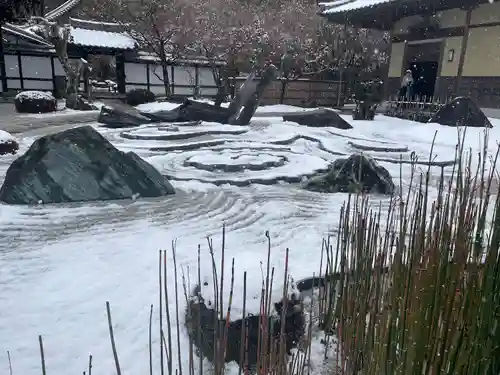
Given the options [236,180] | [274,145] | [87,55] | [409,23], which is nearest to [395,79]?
[409,23]

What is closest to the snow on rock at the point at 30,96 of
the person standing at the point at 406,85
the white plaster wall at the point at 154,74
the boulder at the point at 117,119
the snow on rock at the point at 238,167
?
the boulder at the point at 117,119

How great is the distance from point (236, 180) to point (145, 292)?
232 centimetres

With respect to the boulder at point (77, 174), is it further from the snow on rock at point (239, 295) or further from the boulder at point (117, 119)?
the boulder at point (117, 119)

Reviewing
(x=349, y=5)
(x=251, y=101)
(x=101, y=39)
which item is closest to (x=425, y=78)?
(x=349, y=5)

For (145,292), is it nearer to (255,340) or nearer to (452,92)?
(255,340)

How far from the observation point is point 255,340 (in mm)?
1726

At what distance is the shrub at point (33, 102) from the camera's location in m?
10.3

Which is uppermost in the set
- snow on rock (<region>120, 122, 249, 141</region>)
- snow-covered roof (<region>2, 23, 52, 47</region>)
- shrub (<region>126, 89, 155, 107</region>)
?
snow-covered roof (<region>2, 23, 52, 47</region>)

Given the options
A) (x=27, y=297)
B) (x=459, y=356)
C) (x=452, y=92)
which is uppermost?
(x=452, y=92)

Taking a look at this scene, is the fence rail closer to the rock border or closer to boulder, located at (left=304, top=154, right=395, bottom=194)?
the rock border

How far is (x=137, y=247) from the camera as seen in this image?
8.50 feet

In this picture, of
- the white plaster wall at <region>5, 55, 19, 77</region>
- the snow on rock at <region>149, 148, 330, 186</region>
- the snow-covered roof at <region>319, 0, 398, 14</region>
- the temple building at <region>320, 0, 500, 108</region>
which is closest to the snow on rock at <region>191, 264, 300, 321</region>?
the snow on rock at <region>149, 148, 330, 186</region>

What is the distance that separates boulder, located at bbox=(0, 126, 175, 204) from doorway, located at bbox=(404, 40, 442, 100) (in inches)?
355

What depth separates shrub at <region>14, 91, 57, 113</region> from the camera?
405 inches
